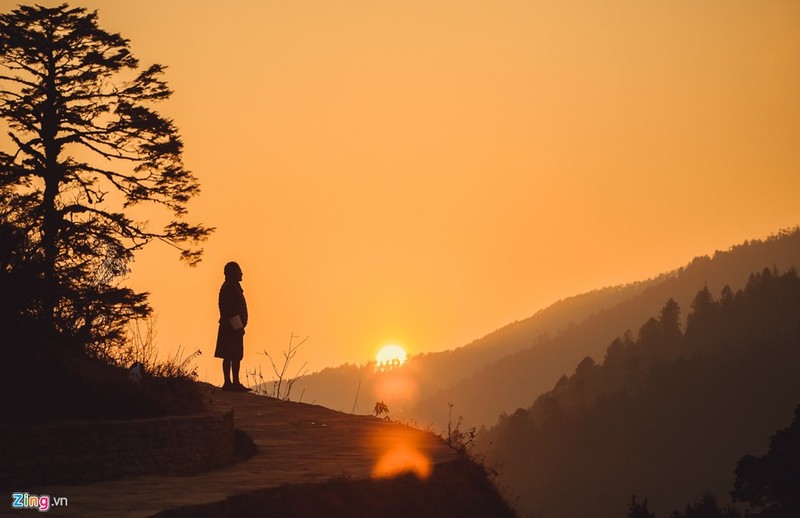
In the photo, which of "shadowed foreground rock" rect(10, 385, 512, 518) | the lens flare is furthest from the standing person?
the lens flare

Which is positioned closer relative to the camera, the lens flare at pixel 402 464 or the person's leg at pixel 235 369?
the lens flare at pixel 402 464

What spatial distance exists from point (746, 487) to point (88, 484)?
24755 mm

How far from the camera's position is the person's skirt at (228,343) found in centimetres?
2245

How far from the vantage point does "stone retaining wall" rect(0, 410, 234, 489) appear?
1219cm

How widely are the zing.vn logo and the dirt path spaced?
0.34 feet

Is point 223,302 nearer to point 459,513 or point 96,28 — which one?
point 459,513

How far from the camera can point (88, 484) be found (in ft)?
41.1

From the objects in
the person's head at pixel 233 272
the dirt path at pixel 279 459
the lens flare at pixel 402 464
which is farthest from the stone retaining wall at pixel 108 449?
the person's head at pixel 233 272

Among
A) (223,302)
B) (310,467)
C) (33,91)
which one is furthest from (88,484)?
(33,91)

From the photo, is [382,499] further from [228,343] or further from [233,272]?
[233,272]

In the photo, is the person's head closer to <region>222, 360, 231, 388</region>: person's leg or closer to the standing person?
the standing person

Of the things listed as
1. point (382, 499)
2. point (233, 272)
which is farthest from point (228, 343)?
point (382, 499)

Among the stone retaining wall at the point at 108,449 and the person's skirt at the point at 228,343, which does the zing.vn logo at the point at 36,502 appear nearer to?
the stone retaining wall at the point at 108,449

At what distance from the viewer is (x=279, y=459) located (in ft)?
49.6
